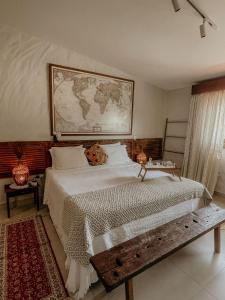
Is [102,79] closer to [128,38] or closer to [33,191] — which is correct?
[128,38]

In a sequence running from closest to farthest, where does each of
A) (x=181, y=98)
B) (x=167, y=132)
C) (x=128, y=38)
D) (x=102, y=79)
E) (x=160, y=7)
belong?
(x=160, y=7)
(x=128, y=38)
(x=102, y=79)
(x=181, y=98)
(x=167, y=132)

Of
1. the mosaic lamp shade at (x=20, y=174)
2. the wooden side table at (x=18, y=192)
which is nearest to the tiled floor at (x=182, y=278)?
the wooden side table at (x=18, y=192)

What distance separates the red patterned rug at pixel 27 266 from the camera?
1.43 metres

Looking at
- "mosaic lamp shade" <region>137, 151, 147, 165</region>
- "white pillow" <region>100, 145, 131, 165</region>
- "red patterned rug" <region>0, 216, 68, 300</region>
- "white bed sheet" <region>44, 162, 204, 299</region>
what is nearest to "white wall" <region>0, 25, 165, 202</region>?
"white bed sheet" <region>44, 162, 204, 299</region>

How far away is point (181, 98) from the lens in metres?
4.10

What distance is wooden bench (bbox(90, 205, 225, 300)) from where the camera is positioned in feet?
3.74

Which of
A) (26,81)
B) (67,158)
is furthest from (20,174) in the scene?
(26,81)

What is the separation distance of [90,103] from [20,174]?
1.74 metres

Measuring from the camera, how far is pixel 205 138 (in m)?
3.48

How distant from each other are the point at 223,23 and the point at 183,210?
2.11 m

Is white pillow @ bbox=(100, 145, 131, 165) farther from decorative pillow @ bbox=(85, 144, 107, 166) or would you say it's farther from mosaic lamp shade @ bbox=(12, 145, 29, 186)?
mosaic lamp shade @ bbox=(12, 145, 29, 186)

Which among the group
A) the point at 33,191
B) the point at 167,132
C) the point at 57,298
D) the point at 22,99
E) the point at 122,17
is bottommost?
the point at 57,298

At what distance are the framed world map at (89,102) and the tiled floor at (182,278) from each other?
1.96 meters

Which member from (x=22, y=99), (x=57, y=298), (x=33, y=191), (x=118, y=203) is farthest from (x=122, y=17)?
(x=57, y=298)
